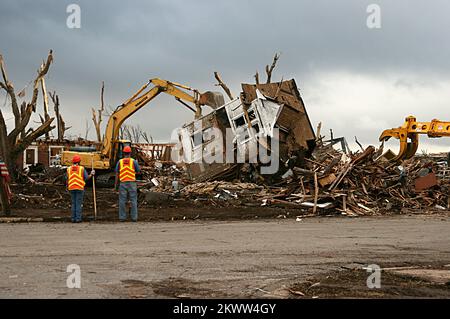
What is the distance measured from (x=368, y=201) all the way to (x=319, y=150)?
7612 mm

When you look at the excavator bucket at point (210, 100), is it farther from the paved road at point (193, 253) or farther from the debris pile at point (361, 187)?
the paved road at point (193, 253)

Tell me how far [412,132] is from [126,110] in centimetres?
1210

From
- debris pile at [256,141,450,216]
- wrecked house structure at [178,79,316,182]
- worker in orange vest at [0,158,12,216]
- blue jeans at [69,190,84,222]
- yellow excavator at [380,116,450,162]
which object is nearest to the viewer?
blue jeans at [69,190,84,222]

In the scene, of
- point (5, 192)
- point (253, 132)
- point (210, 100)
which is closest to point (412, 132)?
point (253, 132)

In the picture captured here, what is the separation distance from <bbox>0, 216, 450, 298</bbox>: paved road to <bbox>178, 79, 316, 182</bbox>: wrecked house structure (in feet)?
28.6

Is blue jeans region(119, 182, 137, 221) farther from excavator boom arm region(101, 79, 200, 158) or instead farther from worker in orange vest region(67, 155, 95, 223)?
excavator boom arm region(101, 79, 200, 158)

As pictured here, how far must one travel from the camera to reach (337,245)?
13.2 metres

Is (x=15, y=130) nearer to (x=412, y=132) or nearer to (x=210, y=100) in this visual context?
(x=210, y=100)

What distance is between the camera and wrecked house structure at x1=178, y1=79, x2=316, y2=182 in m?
27.4

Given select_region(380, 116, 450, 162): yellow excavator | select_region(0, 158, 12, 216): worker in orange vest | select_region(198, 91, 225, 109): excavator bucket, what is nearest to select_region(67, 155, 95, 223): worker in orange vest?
select_region(0, 158, 12, 216): worker in orange vest

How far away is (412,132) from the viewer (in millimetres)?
25547

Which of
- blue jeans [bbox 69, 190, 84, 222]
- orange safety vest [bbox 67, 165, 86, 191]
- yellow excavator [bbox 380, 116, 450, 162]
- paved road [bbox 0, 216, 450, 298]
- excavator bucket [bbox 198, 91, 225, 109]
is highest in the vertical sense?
excavator bucket [bbox 198, 91, 225, 109]
